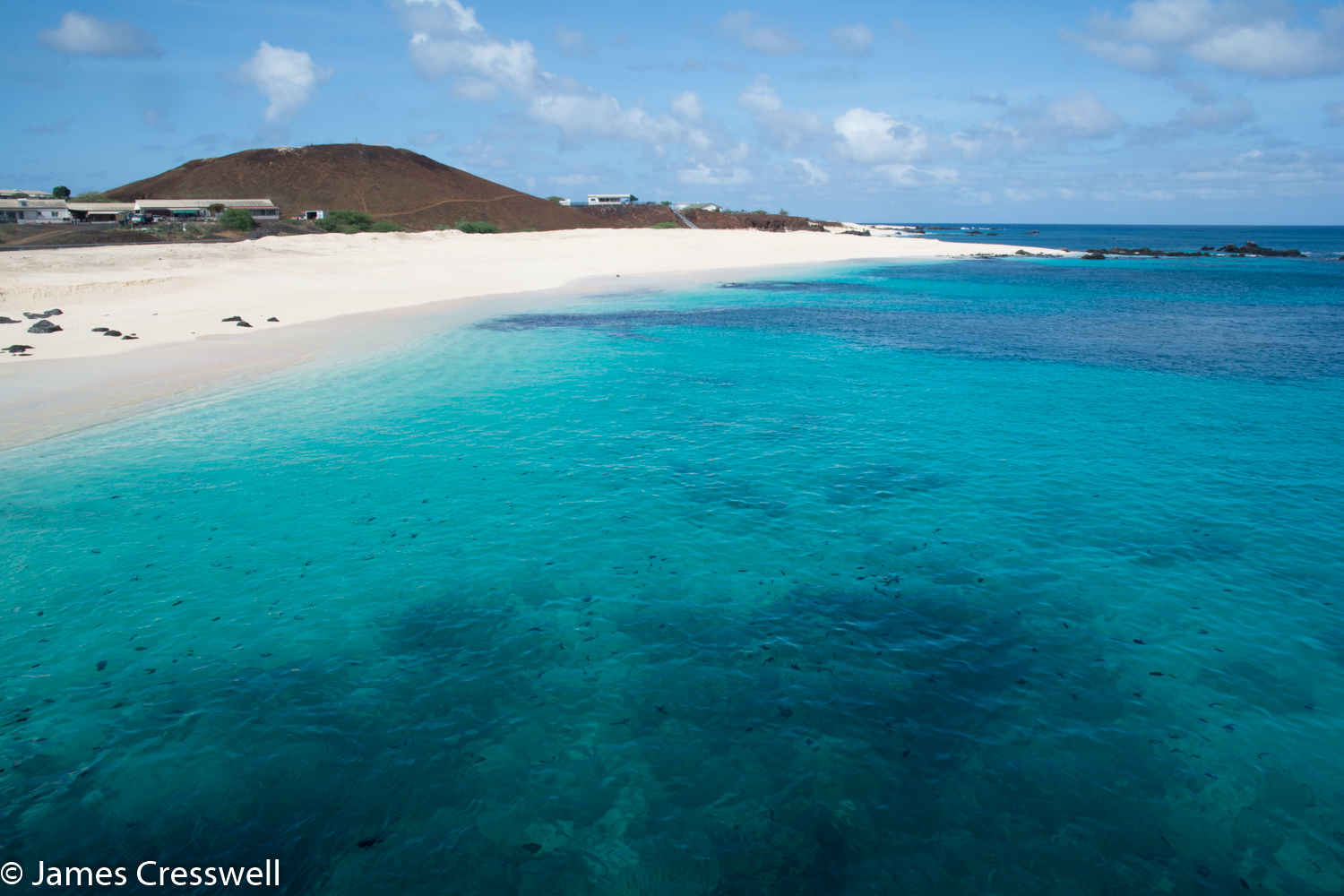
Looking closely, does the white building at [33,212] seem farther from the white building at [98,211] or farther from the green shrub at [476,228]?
the green shrub at [476,228]

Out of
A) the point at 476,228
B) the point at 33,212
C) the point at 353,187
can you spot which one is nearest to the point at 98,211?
the point at 33,212

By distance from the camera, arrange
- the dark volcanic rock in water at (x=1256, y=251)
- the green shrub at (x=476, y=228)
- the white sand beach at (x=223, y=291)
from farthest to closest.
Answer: the dark volcanic rock in water at (x=1256, y=251) < the green shrub at (x=476, y=228) < the white sand beach at (x=223, y=291)

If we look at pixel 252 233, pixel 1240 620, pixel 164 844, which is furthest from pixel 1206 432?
pixel 252 233

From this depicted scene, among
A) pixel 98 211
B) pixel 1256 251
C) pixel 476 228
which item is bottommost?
pixel 1256 251

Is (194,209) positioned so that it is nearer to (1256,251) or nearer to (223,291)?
(223,291)

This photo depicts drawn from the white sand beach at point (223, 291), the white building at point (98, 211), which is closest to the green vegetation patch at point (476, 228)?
the white sand beach at point (223, 291)

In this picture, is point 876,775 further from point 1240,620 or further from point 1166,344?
point 1166,344
